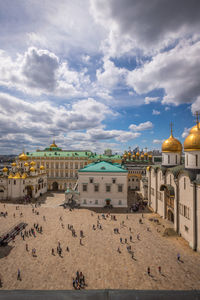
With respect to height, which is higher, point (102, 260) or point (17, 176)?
point (17, 176)

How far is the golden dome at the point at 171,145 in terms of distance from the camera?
29611 millimetres

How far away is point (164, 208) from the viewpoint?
27141mm

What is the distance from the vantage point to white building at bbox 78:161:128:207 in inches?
1359

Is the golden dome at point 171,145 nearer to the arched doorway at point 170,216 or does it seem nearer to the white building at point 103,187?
the white building at point 103,187

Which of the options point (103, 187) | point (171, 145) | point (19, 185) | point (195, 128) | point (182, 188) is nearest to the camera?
point (182, 188)

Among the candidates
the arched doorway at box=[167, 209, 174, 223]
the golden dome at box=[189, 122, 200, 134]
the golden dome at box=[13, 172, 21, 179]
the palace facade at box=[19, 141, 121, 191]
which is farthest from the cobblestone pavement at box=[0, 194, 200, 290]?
the palace facade at box=[19, 141, 121, 191]

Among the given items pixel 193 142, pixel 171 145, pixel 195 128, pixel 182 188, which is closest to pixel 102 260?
pixel 182 188

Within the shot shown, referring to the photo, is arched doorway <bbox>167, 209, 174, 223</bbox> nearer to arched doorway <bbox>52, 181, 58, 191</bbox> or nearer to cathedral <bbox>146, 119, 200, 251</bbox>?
cathedral <bbox>146, 119, 200, 251</bbox>

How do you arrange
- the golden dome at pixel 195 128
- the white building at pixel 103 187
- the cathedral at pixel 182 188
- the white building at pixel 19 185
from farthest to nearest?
the white building at pixel 19 185 → the white building at pixel 103 187 → the golden dome at pixel 195 128 → the cathedral at pixel 182 188

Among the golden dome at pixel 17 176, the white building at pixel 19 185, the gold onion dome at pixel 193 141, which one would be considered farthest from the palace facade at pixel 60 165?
the gold onion dome at pixel 193 141

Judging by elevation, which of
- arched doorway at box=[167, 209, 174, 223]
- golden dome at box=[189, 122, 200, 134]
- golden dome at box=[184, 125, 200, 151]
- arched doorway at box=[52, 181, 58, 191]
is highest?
golden dome at box=[189, 122, 200, 134]

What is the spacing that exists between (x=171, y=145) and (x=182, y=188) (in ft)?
34.4

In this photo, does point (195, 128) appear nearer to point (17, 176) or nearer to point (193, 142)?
point (193, 142)

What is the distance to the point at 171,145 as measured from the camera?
29.8 meters
